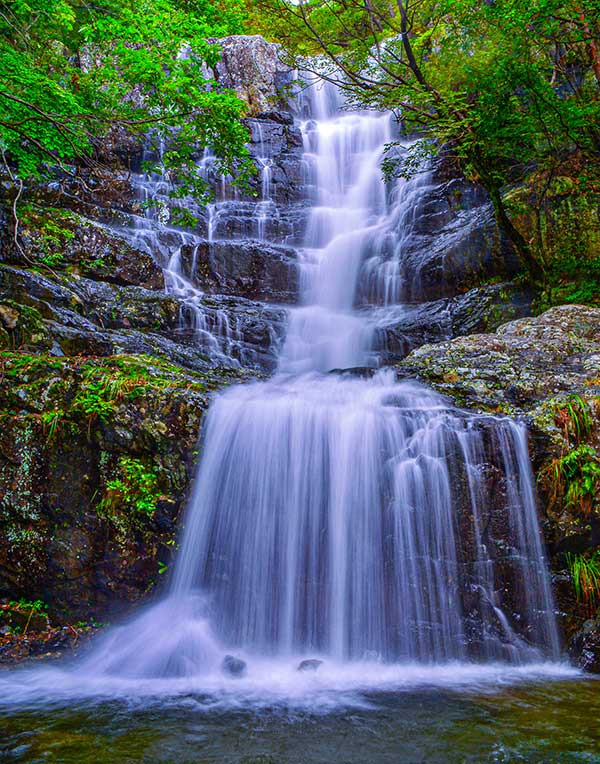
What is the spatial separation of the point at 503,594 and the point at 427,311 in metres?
6.19

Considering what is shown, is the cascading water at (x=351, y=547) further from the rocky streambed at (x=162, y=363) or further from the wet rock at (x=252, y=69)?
the wet rock at (x=252, y=69)

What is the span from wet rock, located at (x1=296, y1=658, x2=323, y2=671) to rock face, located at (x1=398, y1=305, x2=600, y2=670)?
2124mm

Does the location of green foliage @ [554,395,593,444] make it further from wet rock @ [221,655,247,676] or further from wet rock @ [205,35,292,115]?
wet rock @ [205,35,292,115]

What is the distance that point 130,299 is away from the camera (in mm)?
8891

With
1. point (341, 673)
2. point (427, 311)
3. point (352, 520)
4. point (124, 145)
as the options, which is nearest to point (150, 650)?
point (341, 673)

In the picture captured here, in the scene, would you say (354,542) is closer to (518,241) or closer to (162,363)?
(162,363)

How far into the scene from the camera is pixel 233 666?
159 inches

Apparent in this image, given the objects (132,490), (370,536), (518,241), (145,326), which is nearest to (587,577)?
(370,536)

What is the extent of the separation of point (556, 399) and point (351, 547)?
2525mm

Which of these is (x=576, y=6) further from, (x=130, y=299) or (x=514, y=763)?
(x=514, y=763)

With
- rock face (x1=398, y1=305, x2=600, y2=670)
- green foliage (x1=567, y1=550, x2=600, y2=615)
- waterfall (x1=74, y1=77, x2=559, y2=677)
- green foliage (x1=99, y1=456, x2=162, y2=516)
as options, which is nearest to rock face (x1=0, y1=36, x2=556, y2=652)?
green foliage (x1=99, y1=456, x2=162, y2=516)

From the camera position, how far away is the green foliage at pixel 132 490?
4852 mm

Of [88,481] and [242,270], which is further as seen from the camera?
[242,270]

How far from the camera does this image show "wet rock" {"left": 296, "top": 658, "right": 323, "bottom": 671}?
402cm
